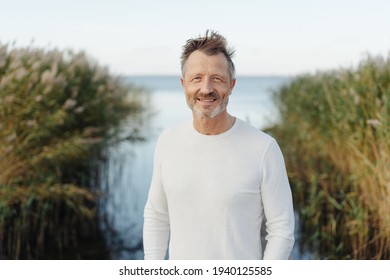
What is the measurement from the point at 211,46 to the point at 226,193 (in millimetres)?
360

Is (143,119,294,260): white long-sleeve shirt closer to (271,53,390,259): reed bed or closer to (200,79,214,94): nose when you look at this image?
(200,79,214,94): nose

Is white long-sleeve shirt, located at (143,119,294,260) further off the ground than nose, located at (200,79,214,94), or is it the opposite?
nose, located at (200,79,214,94)

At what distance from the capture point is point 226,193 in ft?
Result: 4.78

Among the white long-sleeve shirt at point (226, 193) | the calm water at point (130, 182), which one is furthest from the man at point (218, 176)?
the calm water at point (130, 182)

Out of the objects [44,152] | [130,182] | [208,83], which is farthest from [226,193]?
[130,182]

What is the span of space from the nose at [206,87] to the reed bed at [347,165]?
82.1 inches

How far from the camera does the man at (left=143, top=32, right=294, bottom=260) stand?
1440mm

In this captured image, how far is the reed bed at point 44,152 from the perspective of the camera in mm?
3898

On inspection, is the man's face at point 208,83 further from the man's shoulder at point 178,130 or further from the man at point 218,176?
the man's shoulder at point 178,130

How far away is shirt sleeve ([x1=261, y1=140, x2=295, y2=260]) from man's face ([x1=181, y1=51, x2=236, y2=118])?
0.17 metres

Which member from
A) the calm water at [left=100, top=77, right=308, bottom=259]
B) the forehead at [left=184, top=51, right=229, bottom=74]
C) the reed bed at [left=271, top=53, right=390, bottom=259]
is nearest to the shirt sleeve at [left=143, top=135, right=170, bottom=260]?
the forehead at [left=184, top=51, right=229, bottom=74]

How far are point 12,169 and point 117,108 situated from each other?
7.94 feet
